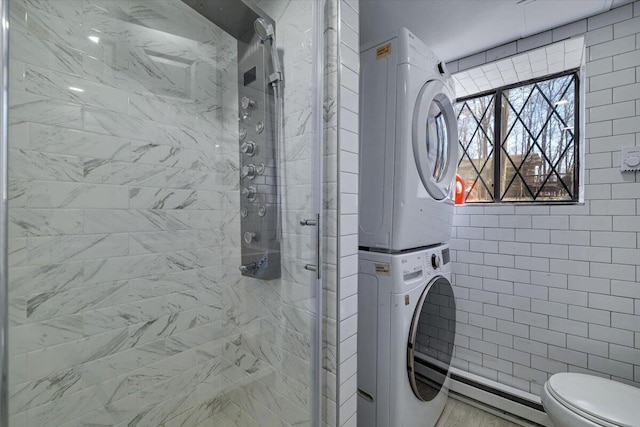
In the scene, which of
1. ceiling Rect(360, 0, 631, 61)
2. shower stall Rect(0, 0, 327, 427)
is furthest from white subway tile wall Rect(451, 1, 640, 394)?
shower stall Rect(0, 0, 327, 427)

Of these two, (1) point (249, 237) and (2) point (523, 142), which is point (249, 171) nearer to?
(1) point (249, 237)

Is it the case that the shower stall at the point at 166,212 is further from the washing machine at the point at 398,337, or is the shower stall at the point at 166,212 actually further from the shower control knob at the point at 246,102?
the washing machine at the point at 398,337

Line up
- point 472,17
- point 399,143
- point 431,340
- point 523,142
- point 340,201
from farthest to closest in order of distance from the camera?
point 523,142, point 472,17, point 431,340, point 399,143, point 340,201

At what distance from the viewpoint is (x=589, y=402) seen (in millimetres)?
1181

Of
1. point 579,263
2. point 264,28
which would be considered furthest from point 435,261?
point 264,28

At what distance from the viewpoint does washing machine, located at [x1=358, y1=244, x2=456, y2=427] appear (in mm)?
1260

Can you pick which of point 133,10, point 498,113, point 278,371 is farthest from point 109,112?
point 498,113

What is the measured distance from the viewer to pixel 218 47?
133 cm

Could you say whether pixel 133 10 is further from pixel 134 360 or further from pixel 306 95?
pixel 134 360

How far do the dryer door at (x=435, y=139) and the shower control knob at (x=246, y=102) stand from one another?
74cm

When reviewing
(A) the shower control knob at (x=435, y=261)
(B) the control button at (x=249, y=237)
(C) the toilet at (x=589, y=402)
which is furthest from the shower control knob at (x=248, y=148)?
(C) the toilet at (x=589, y=402)

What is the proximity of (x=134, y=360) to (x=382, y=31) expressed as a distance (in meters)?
2.26

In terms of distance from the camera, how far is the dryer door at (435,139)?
130 centimetres

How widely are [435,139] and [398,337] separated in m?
1.02
